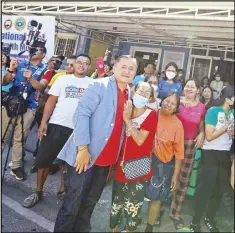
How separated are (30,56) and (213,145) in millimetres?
1662

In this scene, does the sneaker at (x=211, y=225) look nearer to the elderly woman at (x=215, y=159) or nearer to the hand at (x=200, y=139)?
the elderly woman at (x=215, y=159)

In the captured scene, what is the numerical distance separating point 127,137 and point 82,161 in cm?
31

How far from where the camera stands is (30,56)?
2150 millimetres

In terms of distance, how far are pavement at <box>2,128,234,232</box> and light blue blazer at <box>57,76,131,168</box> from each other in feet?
2.39

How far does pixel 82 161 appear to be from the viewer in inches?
54.8

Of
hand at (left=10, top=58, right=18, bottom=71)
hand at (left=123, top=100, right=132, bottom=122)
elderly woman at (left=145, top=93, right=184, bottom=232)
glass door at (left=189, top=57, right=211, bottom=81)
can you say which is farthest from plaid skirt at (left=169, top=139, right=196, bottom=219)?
glass door at (left=189, top=57, right=211, bottom=81)

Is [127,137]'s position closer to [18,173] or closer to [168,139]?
[168,139]

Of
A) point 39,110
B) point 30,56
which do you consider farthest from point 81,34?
point 39,110

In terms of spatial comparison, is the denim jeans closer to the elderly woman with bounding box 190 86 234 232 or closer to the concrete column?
the elderly woman with bounding box 190 86 234 232

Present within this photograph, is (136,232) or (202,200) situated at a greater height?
(202,200)

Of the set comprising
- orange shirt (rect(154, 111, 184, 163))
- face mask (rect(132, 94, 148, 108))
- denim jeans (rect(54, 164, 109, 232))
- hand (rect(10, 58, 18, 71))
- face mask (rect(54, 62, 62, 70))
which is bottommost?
denim jeans (rect(54, 164, 109, 232))

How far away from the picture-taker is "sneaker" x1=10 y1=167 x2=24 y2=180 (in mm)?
2529

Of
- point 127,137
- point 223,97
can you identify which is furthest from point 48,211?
point 223,97

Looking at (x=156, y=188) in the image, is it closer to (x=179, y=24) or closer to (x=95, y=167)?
(x=95, y=167)
